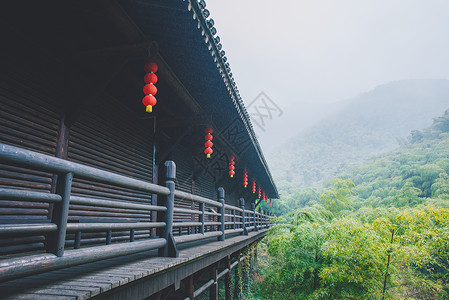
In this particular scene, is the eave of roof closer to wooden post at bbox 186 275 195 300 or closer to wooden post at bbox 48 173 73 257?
wooden post at bbox 48 173 73 257

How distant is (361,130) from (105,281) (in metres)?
123

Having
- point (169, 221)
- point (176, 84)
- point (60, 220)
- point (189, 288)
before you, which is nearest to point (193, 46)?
point (176, 84)

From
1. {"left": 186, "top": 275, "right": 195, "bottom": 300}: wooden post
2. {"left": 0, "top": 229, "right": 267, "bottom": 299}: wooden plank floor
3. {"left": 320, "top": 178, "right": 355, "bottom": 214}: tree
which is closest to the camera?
{"left": 0, "top": 229, "right": 267, "bottom": 299}: wooden plank floor

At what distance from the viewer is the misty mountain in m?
91.1

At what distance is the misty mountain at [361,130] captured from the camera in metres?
91.1

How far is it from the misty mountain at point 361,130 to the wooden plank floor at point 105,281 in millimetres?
78104

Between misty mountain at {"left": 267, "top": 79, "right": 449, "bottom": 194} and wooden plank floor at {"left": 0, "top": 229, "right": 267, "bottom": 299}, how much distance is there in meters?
78.1

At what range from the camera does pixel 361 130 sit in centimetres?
11106

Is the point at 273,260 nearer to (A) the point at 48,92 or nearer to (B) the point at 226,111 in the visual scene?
(B) the point at 226,111

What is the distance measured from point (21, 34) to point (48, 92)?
73 centimetres

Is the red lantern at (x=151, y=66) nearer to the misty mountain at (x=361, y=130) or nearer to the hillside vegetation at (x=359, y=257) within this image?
the hillside vegetation at (x=359, y=257)

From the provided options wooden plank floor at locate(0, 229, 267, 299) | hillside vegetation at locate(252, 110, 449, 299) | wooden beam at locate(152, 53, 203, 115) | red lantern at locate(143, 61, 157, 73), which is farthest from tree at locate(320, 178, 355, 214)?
wooden plank floor at locate(0, 229, 267, 299)

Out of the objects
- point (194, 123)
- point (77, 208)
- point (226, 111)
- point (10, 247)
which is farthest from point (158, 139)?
point (10, 247)

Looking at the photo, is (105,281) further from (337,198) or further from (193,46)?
(337,198)
